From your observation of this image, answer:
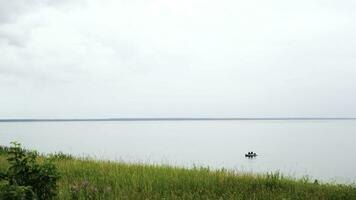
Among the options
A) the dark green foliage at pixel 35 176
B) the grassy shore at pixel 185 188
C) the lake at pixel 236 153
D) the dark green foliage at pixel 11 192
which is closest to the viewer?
the dark green foliage at pixel 11 192

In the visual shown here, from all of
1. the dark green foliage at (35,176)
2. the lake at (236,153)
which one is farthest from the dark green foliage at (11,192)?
the lake at (236,153)

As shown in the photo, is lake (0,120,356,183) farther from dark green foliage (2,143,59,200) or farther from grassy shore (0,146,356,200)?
dark green foliage (2,143,59,200)

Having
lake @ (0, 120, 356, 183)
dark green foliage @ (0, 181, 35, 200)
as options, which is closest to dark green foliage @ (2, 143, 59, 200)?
dark green foliage @ (0, 181, 35, 200)

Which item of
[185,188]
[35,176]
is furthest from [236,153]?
[35,176]

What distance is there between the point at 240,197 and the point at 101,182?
3748 mm

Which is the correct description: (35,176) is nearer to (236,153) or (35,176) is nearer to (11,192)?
(11,192)

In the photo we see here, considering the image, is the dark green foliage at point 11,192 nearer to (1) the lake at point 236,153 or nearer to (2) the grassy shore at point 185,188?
(2) the grassy shore at point 185,188

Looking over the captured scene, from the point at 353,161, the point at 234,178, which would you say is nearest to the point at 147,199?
the point at 234,178

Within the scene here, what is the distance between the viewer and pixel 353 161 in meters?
49.4

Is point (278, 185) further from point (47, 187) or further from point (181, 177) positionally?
point (47, 187)

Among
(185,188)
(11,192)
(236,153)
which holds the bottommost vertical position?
(236,153)

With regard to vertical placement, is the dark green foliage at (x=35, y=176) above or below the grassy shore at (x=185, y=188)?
above

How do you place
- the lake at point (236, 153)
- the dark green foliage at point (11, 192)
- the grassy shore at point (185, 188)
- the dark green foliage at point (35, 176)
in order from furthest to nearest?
the lake at point (236, 153) < the grassy shore at point (185, 188) < the dark green foliage at point (35, 176) < the dark green foliage at point (11, 192)

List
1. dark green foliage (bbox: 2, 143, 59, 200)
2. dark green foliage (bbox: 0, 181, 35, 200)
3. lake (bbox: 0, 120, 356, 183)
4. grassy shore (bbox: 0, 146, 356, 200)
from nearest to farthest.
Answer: dark green foliage (bbox: 0, 181, 35, 200)
dark green foliage (bbox: 2, 143, 59, 200)
grassy shore (bbox: 0, 146, 356, 200)
lake (bbox: 0, 120, 356, 183)
